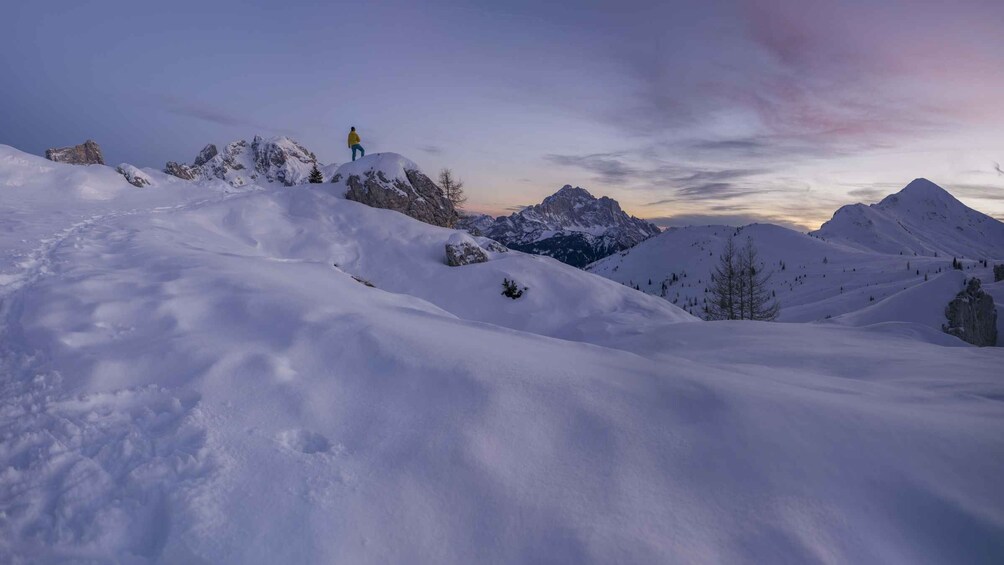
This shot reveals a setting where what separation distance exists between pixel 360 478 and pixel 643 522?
2.18m

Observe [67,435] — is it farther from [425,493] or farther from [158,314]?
[425,493]

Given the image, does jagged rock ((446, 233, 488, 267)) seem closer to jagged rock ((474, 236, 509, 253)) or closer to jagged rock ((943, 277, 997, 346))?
jagged rock ((474, 236, 509, 253))

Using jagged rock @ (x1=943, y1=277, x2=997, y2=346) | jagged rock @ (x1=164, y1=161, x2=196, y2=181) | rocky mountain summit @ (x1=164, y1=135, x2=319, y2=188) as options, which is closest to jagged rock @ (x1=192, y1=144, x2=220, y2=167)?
rocky mountain summit @ (x1=164, y1=135, x2=319, y2=188)

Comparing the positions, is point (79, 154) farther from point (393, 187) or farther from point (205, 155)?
point (393, 187)

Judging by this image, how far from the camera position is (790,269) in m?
98.9

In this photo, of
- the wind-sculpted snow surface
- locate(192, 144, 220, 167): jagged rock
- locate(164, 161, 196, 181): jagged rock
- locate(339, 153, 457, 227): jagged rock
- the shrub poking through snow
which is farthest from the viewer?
locate(192, 144, 220, 167): jagged rock

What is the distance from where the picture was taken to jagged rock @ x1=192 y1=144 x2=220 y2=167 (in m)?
112

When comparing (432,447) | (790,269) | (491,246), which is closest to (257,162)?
(491,246)

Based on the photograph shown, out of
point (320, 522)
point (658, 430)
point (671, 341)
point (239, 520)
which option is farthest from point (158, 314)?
point (671, 341)

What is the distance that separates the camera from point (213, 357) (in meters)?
5.02

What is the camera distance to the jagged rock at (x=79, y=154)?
58.4 meters

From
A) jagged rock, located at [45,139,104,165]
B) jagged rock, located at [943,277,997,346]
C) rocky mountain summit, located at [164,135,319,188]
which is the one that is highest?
rocky mountain summit, located at [164,135,319,188]

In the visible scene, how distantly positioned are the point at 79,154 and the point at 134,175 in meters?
49.2

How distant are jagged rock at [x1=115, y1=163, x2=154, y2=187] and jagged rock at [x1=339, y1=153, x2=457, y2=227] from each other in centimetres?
1322
